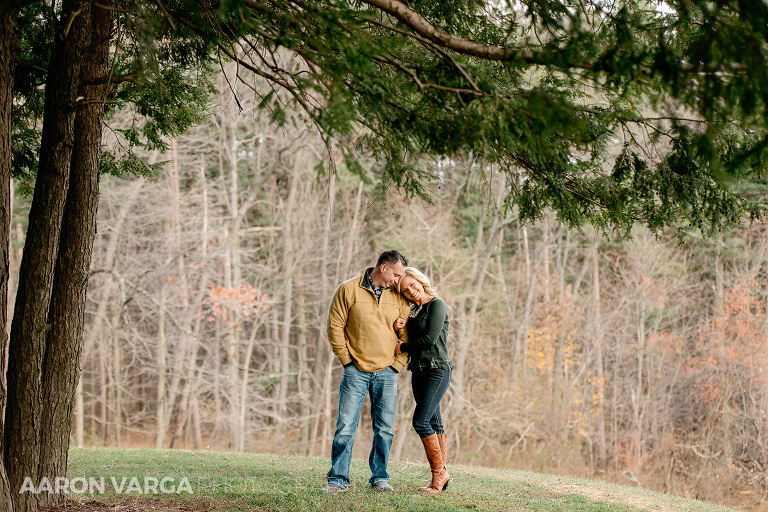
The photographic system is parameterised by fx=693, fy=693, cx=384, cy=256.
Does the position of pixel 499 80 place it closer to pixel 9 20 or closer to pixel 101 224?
pixel 9 20

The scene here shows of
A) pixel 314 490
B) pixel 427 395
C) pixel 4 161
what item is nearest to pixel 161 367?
pixel 314 490

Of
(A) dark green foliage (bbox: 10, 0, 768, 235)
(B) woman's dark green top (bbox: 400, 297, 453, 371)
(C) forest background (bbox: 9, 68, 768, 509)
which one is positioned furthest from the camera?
(C) forest background (bbox: 9, 68, 768, 509)

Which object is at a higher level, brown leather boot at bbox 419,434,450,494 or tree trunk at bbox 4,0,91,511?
tree trunk at bbox 4,0,91,511

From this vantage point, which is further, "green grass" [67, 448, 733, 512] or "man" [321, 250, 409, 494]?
"man" [321, 250, 409, 494]

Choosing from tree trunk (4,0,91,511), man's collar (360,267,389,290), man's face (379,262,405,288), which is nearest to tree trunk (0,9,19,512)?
tree trunk (4,0,91,511)

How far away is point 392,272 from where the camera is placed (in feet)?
19.1

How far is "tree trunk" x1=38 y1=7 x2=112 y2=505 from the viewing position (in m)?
5.38

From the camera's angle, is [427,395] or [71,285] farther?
[427,395]

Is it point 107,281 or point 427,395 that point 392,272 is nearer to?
point 427,395

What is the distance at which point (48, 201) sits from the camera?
5266mm

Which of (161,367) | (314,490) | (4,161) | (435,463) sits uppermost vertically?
(4,161)

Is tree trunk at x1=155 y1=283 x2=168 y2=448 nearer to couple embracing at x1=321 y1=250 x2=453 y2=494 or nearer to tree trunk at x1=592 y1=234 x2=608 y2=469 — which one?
tree trunk at x1=592 y1=234 x2=608 y2=469

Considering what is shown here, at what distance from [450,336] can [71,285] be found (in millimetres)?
16505

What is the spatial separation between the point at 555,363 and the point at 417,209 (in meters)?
7.14
